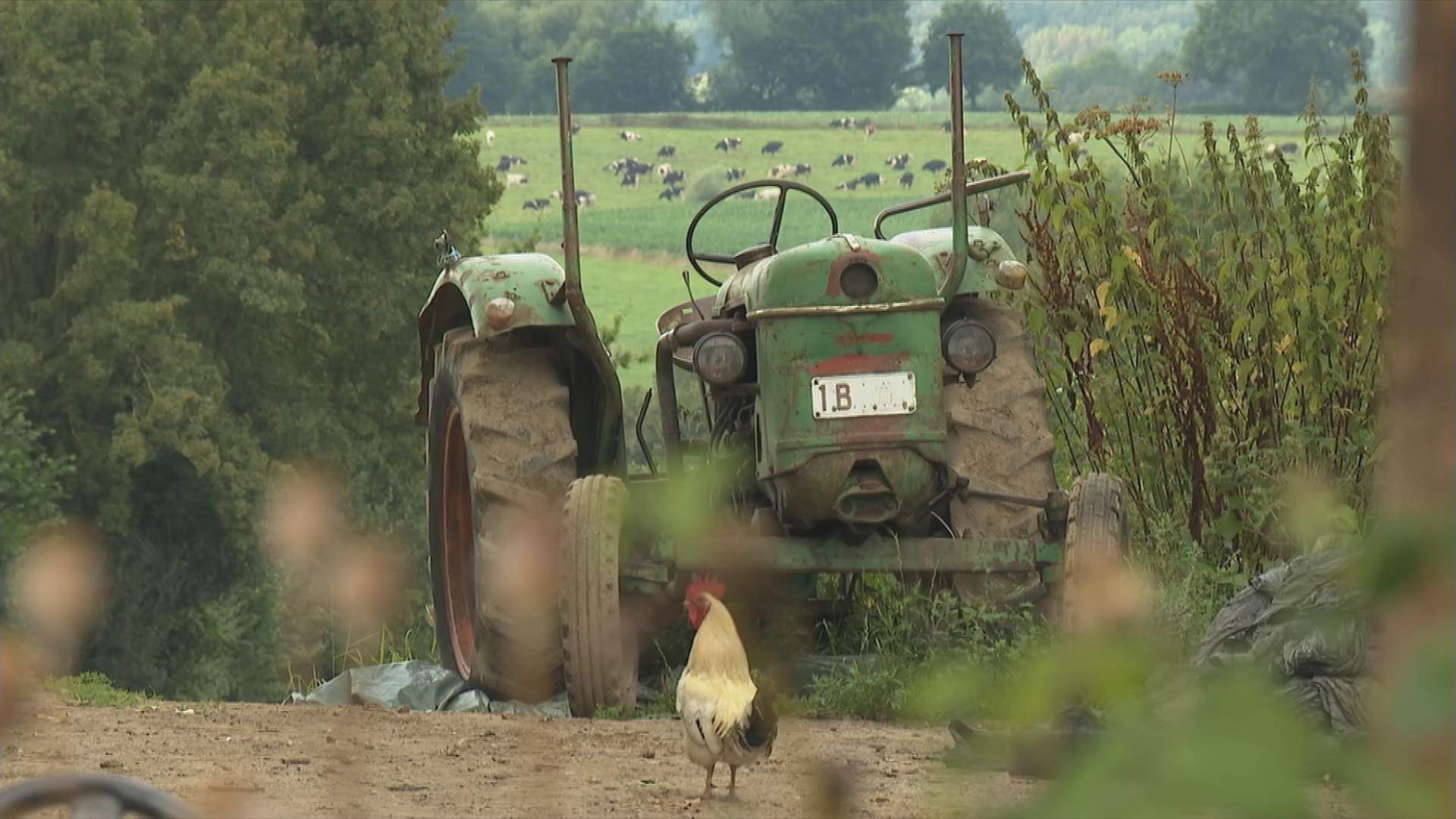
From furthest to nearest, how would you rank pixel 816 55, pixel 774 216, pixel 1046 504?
pixel 816 55 < pixel 774 216 < pixel 1046 504

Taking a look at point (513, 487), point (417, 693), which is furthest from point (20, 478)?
point (513, 487)

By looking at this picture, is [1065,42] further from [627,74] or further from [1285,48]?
[1285,48]

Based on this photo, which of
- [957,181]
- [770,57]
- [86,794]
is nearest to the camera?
[86,794]

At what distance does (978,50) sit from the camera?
75812 millimetres

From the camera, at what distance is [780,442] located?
6.80 metres

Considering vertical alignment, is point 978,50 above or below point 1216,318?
above

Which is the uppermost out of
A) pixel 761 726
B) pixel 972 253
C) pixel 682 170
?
pixel 682 170

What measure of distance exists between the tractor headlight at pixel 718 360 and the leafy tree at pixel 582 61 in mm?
67117

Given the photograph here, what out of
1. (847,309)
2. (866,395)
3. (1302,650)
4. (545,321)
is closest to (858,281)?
(847,309)

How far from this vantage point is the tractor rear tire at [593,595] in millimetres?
6871

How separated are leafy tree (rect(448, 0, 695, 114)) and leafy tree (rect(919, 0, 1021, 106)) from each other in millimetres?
8042

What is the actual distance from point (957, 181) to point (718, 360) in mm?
828

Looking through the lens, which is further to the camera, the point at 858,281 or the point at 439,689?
the point at 439,689

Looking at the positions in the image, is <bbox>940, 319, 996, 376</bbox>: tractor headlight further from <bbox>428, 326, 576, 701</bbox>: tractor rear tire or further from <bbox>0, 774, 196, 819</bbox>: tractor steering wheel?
<bbox>0, 774, 196, 819</bbox>: tractor steering wheel
